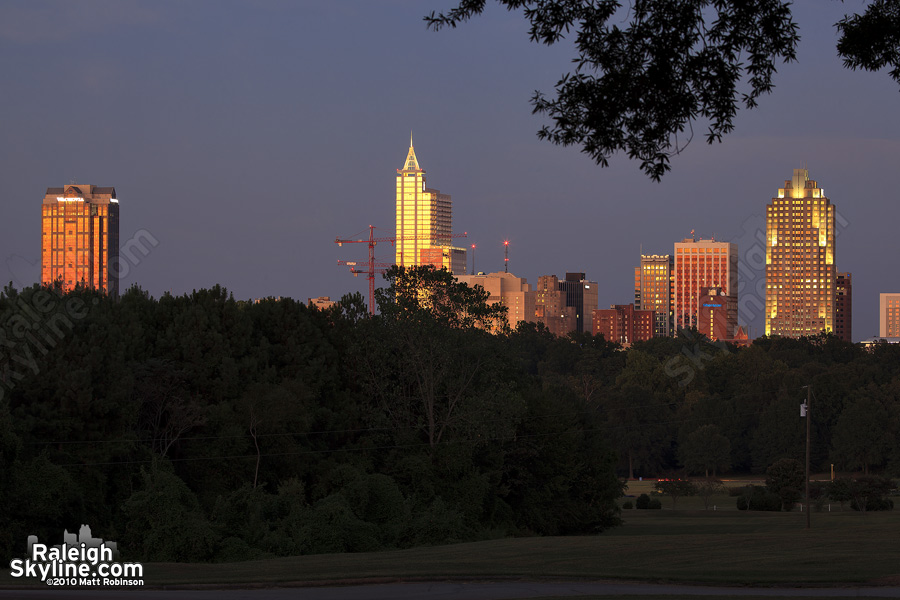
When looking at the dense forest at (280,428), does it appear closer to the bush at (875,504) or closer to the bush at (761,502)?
the bush at (761,502)

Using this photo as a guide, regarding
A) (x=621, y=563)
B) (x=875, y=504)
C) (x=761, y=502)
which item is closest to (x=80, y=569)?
(x=621, y=563)

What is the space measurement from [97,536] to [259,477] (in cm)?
896

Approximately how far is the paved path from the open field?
1312 millimetres

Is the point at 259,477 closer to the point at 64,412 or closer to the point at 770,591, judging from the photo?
the point at 64,412

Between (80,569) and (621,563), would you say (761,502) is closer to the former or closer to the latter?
(621,563)

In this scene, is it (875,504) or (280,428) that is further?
→ (875,504)

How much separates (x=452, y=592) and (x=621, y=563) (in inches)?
329

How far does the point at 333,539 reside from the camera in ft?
141

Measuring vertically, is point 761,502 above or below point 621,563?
below

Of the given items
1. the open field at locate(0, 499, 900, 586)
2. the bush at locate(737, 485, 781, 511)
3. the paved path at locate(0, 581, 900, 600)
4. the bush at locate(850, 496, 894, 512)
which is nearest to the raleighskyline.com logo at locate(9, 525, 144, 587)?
the open field at locate(0, 499, 900, 586)

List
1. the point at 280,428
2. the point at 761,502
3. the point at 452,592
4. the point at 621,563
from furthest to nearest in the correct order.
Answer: the point at 761,502, the point at 280,428, the point at 621,563, the point at 452,592

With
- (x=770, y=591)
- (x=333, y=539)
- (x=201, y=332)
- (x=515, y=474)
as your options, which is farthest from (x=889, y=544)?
(x=201, y=332)

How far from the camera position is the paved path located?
2175 cm

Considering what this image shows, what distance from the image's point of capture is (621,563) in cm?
2986
